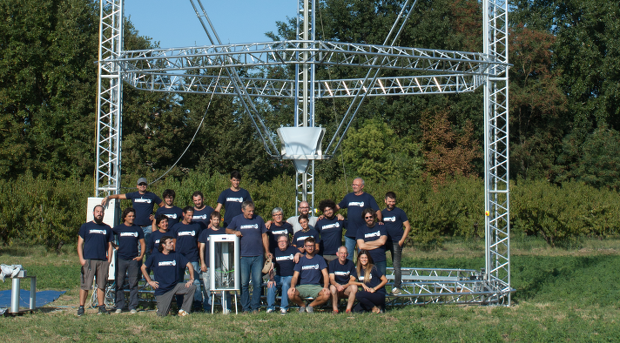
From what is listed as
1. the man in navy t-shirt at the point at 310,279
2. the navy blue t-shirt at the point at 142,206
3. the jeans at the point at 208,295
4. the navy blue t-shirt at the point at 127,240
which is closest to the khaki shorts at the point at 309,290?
the man in navy t-shirt at the point at 310,279

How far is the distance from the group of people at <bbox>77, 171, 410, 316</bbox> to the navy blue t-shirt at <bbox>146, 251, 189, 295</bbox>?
0.01 metres

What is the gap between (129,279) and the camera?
914 centimetres

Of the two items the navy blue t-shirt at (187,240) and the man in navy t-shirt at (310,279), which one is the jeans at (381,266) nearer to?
the man in navy t-shirt at (310,279)

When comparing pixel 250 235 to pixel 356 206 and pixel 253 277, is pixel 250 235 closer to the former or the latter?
pixel 253 277

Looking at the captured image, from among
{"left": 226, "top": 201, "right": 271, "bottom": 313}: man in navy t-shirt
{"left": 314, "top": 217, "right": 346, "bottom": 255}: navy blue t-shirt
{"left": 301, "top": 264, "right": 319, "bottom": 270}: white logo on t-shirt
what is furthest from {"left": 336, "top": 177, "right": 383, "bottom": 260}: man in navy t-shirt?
{"left": 226, "top": 201, "right": 271, "bottom": 313}: man in navy t-shirt

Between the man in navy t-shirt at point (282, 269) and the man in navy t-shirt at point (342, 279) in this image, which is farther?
the man in navy t-shirt at point (282, 269)

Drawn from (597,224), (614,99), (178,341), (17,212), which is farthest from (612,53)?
(178,341)

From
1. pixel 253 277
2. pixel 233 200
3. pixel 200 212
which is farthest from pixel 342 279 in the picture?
pixel 200 212

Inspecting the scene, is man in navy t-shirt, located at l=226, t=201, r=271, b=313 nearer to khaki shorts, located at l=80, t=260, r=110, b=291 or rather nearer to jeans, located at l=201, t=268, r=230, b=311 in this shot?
jeans, located at l=201, t=268, r=230, b=311

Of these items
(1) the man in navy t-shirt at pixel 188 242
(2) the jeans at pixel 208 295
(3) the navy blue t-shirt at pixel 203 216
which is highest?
(3) the navy blue t-shirt at pixel 203 216

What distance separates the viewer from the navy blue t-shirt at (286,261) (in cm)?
891

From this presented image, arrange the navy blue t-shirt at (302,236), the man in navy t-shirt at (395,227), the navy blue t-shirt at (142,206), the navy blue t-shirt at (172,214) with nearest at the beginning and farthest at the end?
the navy blue t-shirt at (302,236)
the man in navy t-shirt at (395,227)
the navy blue t-shirt at (172,214)
the navy blue t-shirt at (142,206)

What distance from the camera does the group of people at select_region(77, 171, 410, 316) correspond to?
8.64 m

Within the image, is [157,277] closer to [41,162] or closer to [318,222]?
[318,222]
